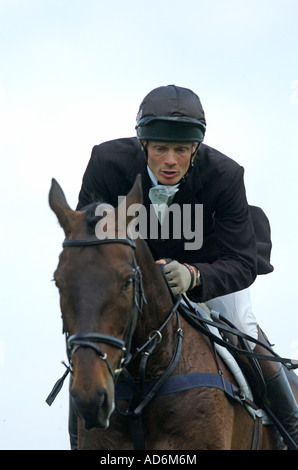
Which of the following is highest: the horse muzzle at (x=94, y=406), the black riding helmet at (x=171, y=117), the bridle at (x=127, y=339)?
the black riding helmet at (x=171, y=117)

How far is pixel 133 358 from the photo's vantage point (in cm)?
567

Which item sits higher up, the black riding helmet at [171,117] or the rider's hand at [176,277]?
the black riding helmet at [171,117]

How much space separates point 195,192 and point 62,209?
165 centimetres

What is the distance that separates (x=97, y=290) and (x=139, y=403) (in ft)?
3.76

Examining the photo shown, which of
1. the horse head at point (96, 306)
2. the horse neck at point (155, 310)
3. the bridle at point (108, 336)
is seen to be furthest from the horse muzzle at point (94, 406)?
the horse neck at point (155, 310)

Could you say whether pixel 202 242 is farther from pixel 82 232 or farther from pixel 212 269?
pixel 82 232

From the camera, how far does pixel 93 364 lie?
4773 mm

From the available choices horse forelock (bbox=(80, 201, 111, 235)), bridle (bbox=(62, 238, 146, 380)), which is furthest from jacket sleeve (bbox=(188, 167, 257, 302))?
horse forelock (bbox=(80, 201, 111, 235))

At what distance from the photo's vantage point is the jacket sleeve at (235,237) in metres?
6.65

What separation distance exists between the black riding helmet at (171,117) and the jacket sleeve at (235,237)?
18.0 inches

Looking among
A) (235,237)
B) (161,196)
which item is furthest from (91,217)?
(235,237)

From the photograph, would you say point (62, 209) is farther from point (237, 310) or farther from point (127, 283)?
point (237, 310)

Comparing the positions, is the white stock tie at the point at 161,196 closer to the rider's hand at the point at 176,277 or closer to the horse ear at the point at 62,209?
the rider's hand at the point at 176,277

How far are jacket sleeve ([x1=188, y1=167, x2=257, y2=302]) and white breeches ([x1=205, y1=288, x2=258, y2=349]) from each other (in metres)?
0.34
